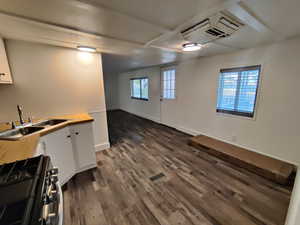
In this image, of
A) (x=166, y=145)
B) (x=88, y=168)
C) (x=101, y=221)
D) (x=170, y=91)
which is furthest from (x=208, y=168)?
(x=170, y=91)

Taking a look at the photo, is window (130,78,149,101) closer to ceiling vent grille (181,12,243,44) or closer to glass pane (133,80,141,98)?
glass pane (133,80,141,98)

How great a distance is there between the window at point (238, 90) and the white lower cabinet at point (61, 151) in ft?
10.9

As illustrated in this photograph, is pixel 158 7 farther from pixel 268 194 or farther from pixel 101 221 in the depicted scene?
pixel 268 194

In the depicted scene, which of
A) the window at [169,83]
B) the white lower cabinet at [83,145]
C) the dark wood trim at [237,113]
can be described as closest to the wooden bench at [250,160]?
the dark wood trim at [237,113]

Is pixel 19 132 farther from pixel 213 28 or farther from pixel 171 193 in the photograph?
pixel 213 28

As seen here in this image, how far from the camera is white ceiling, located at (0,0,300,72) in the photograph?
1.10m

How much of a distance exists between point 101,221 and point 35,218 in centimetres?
116

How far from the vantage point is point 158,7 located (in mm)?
1148

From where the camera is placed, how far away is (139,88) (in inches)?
245

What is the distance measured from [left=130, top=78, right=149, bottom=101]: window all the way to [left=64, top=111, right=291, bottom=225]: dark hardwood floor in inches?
138

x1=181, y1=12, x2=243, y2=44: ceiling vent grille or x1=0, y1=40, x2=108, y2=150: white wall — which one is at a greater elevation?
x1=181, y1=12, x2=243, y2=44: ceiling vent grille

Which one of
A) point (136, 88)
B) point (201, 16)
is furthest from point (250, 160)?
point (136, 88)

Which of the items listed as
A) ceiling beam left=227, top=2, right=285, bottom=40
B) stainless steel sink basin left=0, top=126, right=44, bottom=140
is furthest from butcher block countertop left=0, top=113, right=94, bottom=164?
ceiling beam left=227, top=2, right=285, bottom=40

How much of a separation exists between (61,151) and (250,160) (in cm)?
318
